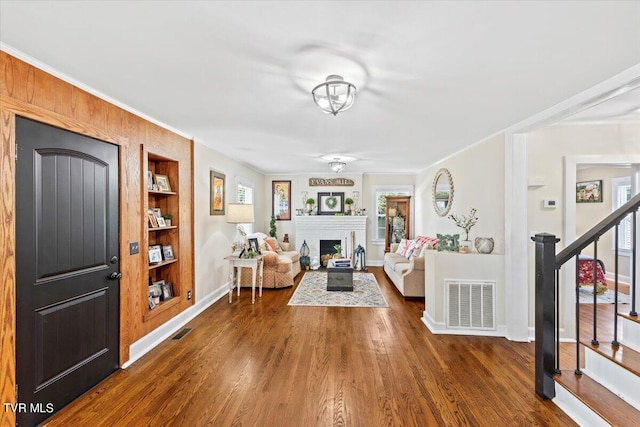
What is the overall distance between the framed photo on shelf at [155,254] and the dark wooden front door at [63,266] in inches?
23.1

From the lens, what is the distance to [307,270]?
6.85 metres

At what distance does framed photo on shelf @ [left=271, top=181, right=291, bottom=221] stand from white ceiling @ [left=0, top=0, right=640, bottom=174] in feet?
14.9

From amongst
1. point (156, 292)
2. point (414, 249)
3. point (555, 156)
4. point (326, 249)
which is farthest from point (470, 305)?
point (326, 249)

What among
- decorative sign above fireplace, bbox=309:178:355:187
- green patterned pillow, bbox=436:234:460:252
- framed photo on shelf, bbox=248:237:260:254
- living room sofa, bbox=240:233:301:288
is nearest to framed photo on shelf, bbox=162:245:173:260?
framed photo on shelf, bbox=248:237:260:254

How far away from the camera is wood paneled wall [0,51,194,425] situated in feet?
5.65

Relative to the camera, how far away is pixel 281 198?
7555 millimetres

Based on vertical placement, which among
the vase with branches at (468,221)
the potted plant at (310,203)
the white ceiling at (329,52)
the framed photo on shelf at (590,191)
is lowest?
the vase with branches at (468,221)

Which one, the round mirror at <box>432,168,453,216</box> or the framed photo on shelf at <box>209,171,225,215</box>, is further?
the round mirror at <box>432,168,453,216</box>

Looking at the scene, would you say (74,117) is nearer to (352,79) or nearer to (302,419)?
(352,79)

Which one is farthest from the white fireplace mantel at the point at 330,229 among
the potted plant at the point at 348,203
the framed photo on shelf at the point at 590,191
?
the framed photo on shelf at the point at 590,191

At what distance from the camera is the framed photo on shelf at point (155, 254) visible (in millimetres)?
3191

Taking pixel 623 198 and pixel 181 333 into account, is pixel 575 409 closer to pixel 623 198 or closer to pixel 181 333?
pixel 181 333

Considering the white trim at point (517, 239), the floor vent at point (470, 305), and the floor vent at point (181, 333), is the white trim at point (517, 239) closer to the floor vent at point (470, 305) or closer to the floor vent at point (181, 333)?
the floor vent at point (470, 305)

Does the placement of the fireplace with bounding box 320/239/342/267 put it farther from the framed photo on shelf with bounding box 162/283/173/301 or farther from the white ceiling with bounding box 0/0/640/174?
the white ceiling with bounding box 0/0/640/174
